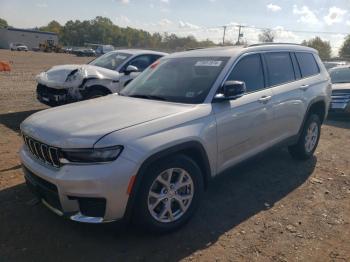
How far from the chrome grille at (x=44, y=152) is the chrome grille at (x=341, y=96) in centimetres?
864

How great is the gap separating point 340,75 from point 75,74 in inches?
318

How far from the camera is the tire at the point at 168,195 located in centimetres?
319

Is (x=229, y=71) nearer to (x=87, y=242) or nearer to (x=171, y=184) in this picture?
(x=171, y=184)

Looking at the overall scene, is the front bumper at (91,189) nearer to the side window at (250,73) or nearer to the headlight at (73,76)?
the side window at (250,73)

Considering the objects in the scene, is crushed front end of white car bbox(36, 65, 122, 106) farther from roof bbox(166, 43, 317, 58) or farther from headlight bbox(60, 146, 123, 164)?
headlight bbox(60, 146, 123, 164)

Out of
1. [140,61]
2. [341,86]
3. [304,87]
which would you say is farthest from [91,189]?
[341,86]

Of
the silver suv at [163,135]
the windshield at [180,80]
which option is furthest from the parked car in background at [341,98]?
the windshield at [180,80]

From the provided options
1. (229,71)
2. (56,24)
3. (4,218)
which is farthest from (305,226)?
(56,24)

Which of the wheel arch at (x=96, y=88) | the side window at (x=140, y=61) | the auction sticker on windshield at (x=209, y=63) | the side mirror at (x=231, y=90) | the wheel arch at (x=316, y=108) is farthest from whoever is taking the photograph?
the side window at (x=140, y=61)

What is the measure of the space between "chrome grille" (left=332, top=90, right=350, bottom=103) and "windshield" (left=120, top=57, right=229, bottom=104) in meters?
6.68

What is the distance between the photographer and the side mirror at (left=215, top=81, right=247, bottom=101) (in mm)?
3803

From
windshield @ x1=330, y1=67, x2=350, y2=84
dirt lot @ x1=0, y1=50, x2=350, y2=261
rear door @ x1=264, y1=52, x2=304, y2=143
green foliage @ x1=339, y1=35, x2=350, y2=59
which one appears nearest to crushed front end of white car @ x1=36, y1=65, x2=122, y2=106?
dirt lot @ x1=0, y1=50, x2=350, y2=261

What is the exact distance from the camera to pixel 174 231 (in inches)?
140

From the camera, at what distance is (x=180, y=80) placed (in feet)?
14.0
